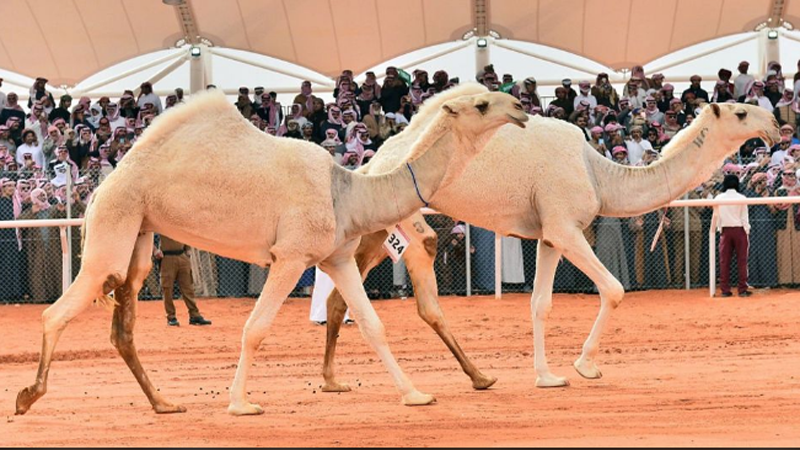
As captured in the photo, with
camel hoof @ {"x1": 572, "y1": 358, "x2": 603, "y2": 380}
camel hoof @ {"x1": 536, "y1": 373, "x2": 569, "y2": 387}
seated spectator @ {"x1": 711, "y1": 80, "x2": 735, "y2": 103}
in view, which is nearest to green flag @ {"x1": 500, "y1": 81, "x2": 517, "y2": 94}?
seated spectator @ {"x1": 711, "y1": 80, "x2": 735, "y2": 103}

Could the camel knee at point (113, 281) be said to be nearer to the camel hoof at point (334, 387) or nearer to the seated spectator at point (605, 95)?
the camel hoof at point (334, 387)

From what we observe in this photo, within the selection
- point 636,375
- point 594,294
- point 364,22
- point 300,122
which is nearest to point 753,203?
point 594,294

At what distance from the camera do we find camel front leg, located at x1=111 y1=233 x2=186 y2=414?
368 inches

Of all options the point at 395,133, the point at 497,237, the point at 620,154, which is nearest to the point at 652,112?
the point at 620,154

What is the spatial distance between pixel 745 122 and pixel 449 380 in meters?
3.63

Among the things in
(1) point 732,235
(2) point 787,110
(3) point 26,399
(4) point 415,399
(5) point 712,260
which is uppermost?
(2) point 787,110

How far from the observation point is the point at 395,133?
21625 millimetres

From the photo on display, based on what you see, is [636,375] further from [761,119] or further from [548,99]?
[548,99]

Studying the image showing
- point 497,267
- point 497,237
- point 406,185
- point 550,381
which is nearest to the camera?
point 406,185

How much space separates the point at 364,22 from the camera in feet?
86.6

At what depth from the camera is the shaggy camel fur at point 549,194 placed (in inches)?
408

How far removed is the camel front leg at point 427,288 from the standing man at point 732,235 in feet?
30.2

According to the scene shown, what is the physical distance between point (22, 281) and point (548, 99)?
1198cm

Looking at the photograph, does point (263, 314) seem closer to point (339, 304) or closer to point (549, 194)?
point (339, 304)
